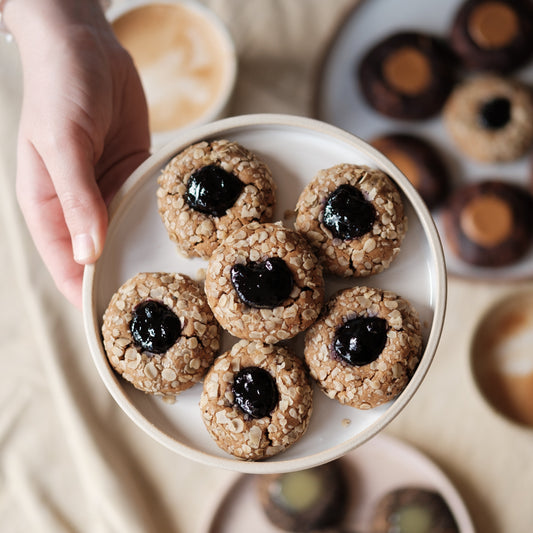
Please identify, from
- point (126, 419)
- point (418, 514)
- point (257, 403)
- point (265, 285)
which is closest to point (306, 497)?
point (418, 514)

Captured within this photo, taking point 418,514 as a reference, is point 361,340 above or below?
above

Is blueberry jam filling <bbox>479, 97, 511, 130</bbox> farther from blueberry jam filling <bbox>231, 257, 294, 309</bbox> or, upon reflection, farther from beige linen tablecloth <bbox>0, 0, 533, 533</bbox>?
blueberry jam filling <bbox>231, 257, 294, 309</bbox>

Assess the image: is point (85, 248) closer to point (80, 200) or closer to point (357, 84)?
point (80, 200)

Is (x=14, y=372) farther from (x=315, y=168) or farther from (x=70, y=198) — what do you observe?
(x=315, y=168)

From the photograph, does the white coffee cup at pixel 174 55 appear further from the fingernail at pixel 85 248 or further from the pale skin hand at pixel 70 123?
the fingernail at pixel 85 248

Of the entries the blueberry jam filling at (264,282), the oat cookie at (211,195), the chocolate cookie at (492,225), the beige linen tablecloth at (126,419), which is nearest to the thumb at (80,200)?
the oat cookie at (211,195)

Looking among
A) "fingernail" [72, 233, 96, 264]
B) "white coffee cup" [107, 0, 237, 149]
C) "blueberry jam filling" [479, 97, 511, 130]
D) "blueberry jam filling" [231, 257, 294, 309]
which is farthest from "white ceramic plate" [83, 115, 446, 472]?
"blueberry jam filling" [479, 97, 511, 130]
